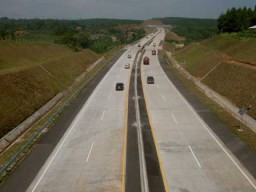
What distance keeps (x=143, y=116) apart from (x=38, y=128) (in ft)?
41.5

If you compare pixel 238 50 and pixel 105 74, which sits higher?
pixel 238 50

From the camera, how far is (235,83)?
52375mm

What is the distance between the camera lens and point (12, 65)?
6738cm

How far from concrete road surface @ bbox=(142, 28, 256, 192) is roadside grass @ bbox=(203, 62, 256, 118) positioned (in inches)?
256

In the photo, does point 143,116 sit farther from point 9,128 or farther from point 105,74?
point 105,74

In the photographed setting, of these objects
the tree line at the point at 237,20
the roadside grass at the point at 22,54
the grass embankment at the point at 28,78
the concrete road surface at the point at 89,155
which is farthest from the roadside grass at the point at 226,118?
the tree line at the point at 237,20

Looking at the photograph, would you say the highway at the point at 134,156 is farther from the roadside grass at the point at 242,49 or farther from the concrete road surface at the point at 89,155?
the roadside grass at the point at 242,49

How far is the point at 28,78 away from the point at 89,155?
92.0 feet

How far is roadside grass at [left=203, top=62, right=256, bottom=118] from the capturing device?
148 ft

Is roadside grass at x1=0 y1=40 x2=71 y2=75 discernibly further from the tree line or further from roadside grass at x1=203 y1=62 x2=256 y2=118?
the tree line

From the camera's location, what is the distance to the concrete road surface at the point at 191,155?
25.4 m

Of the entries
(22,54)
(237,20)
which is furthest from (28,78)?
(237,20)

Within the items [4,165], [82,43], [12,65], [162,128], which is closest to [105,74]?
[12,65]

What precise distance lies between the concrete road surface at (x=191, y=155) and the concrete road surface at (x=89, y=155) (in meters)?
3.93
